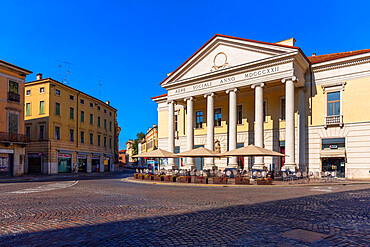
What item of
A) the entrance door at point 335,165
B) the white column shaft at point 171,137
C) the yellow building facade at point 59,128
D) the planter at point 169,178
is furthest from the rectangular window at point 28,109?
the entrance door at point 335,165

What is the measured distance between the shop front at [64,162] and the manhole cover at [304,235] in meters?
37.8

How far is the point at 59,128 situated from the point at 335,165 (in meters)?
33.7

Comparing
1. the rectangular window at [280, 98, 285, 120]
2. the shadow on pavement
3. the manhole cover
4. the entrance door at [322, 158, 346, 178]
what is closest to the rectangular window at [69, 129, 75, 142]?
the rectangular window at [280, 98, 285, 120]

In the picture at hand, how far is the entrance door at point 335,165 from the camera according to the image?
2433 cm

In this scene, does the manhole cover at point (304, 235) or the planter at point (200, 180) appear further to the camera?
the planter at point (200, 180)

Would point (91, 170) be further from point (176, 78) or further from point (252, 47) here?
point (252, 47)

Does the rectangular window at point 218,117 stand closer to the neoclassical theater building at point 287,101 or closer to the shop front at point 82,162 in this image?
the neoclassical theater building at point 287,101

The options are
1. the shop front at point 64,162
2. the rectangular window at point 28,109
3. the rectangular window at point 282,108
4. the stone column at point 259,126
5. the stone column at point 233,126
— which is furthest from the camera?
the rectangular window at point 28,109

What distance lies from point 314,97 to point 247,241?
23.6 meters

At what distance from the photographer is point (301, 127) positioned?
2617cm

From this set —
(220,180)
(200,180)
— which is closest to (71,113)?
(200,180)

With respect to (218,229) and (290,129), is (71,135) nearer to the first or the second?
(290,129)

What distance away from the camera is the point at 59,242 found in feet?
18.4

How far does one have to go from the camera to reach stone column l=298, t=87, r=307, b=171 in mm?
25656
